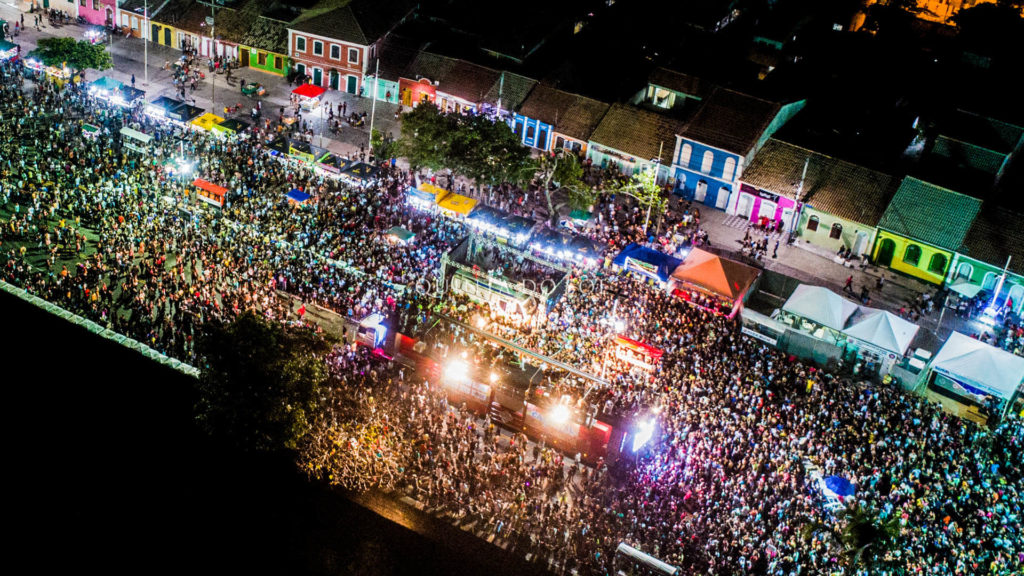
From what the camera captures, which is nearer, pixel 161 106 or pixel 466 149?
pixel 466 149

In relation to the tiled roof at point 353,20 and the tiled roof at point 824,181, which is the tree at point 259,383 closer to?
the tiled roof at point 824,181

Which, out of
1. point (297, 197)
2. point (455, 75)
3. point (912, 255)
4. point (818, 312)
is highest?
point (455, 75)

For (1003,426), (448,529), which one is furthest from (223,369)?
(1003,426)

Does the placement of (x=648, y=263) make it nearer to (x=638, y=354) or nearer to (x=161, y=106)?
(x=638, y=354)

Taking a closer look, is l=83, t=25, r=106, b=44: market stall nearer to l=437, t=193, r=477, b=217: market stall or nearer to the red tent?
the red tent

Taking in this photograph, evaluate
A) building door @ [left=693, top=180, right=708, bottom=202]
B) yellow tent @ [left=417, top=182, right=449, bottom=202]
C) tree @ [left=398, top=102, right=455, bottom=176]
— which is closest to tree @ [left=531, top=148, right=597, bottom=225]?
tree @ [left=398, top=102, right=455, bottom=176]

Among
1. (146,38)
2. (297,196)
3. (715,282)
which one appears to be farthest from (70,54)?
(715,282)

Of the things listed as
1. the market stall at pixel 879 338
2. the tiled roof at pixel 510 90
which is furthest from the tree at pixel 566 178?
the market stall at pixel 879 338

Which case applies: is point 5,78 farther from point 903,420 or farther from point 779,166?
point 903,420
